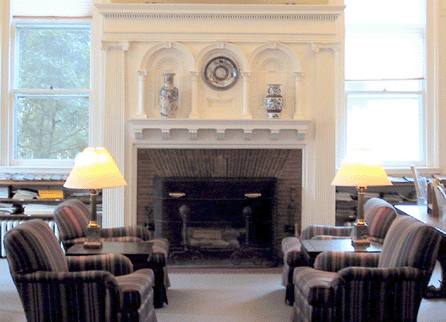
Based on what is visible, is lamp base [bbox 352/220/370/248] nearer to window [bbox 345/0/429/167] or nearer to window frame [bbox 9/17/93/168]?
window [bbox 345/0/429/167]

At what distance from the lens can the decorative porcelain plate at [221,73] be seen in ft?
21.2

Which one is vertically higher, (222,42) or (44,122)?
(222,42)

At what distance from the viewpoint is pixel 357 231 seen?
445cm

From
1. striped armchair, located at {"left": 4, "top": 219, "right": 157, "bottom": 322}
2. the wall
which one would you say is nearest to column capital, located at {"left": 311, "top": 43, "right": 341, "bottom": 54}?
the wall

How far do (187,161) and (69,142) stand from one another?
159 cm

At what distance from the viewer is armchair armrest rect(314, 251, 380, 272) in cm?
412

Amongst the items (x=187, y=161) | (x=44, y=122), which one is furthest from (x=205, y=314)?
(x=44, y=122)

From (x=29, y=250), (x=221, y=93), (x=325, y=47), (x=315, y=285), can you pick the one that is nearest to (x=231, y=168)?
(x=221, y=93)

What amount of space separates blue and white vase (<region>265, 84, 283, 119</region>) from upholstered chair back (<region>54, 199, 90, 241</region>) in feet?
7.50

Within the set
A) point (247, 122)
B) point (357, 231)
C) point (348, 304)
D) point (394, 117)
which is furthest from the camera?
point (394, 117)

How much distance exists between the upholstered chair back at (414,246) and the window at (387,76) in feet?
11.4

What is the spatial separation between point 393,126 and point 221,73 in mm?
2301

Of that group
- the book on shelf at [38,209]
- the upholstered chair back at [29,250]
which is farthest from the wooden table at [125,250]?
the book on shelf at [38,209]

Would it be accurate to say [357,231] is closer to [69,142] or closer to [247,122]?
[247,122]
